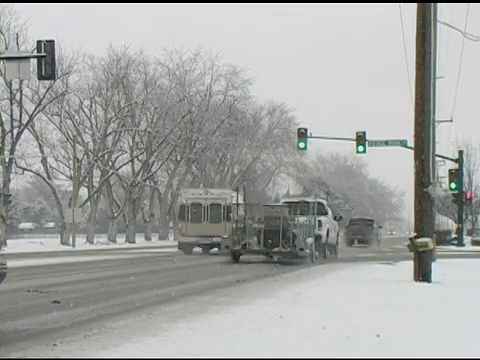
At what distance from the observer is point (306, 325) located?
9.30m

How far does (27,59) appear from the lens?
17688mm

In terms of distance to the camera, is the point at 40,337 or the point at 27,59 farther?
the point at 27,59

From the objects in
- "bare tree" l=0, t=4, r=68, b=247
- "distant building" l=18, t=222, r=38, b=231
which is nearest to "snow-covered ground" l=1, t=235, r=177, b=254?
"bare tree" l=0, t=4, r=68, b=247

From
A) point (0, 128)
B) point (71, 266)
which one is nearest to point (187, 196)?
point (71, 266)

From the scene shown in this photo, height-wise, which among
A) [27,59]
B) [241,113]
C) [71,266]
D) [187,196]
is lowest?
[71,266]

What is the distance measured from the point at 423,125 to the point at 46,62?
8932mm

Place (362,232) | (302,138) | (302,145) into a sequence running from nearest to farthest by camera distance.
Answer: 1. (302,138)
2. (302,145)
3. (362,232)

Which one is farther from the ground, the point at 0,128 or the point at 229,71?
the point at 229,71

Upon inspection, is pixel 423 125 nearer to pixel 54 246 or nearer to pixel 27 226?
pixel 54 246

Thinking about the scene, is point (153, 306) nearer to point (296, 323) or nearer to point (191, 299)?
point (191, 299)

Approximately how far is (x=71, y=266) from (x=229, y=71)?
110ft

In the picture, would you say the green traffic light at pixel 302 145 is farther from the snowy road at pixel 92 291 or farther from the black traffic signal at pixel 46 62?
the black traffic signal at pixel 46 62

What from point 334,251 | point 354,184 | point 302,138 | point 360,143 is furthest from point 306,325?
point 354,184

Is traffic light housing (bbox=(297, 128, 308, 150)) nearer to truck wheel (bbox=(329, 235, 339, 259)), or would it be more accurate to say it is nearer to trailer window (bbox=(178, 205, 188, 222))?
trailer window (bbox=(178, 205, 188, 222))
